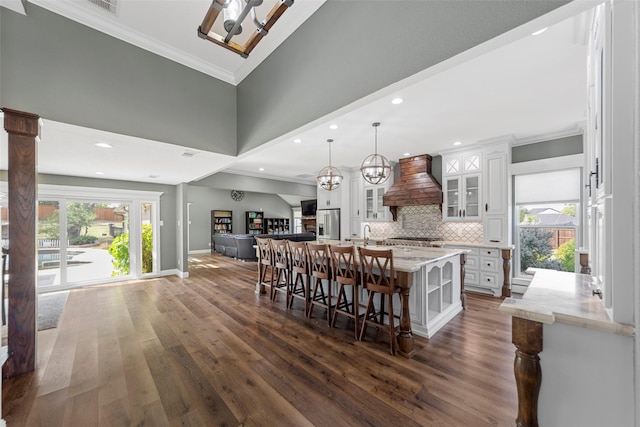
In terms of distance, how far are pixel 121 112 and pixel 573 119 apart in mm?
6106

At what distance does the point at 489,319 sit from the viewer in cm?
342

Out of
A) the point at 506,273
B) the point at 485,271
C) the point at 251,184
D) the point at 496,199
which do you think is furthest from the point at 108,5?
the point at 506,273

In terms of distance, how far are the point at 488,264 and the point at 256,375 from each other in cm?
433

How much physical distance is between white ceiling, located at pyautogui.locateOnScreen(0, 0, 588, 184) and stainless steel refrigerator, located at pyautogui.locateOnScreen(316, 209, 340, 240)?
7.79ft

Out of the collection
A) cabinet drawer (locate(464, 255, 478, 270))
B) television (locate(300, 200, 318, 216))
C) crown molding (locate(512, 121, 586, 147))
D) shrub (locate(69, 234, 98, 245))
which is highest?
crown molding (locate(512, 121, 586, 147))

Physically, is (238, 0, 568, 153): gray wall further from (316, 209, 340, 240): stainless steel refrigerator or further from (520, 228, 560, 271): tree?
(520, 228, 560, 271): tree

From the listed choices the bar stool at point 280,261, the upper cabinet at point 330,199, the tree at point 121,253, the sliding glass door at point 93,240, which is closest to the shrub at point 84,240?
the sliding glass door at point 93,240

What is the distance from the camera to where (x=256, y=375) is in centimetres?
224

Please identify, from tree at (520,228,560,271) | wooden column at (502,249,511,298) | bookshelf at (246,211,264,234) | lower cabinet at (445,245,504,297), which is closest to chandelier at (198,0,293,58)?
lower cabinet at (445,245,504,297)

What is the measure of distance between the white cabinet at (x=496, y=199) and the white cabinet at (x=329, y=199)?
3.55 metres

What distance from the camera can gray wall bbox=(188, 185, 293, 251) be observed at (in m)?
11.1

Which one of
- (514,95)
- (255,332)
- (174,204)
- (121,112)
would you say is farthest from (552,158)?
(174,204)

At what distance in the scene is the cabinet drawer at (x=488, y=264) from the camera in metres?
4.55

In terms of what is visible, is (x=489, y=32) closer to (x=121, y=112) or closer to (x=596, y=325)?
(x=596, y=325)
